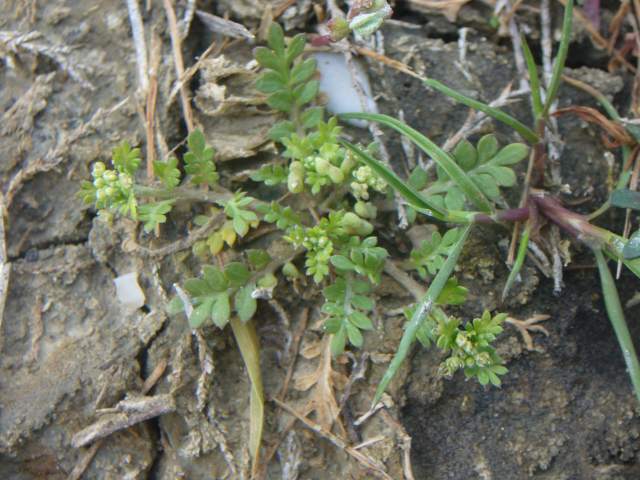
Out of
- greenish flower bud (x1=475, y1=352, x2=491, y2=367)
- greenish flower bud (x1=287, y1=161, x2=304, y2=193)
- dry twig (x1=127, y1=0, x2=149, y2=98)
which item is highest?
dry twig (x1=127, y1=0, x2=149, y2=98)

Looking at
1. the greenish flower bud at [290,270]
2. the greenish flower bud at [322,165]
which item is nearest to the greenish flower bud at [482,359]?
the greenish flower bud at [290,270]

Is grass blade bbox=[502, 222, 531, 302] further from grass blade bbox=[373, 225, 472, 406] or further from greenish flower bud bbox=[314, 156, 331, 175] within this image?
greenish flower bud bbox=[314, 156, 331, 175]

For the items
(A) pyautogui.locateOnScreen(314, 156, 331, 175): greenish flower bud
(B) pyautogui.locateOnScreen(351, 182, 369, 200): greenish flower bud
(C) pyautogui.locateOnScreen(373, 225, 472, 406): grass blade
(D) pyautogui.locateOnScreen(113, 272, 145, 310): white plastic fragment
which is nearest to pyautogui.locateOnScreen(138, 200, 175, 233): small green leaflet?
(D) pyautogui.locateOnScreen(113, 272, 145, 310): white plastic fragment

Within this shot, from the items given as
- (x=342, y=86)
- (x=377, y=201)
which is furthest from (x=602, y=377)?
(x=342, y=86)

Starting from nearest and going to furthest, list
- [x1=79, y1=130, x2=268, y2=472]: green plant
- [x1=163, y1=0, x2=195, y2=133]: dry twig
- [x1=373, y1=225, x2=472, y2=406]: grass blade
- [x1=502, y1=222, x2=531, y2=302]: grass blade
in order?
[x1=373, y1=225, x2=472, y2=406]: grass blade, [x1=502, y1=222, x2=531, y2=302]: grass blade, [x1=79, y1=130, x2=268, y2=472]: green plant, [x1=163, y1=0, x2=195, y2=133]: dry twig

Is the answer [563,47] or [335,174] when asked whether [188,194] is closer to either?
[335,174]

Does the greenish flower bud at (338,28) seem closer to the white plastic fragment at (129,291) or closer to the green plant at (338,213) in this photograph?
the green plant at (338,213)

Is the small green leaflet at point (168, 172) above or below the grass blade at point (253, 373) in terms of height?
above
